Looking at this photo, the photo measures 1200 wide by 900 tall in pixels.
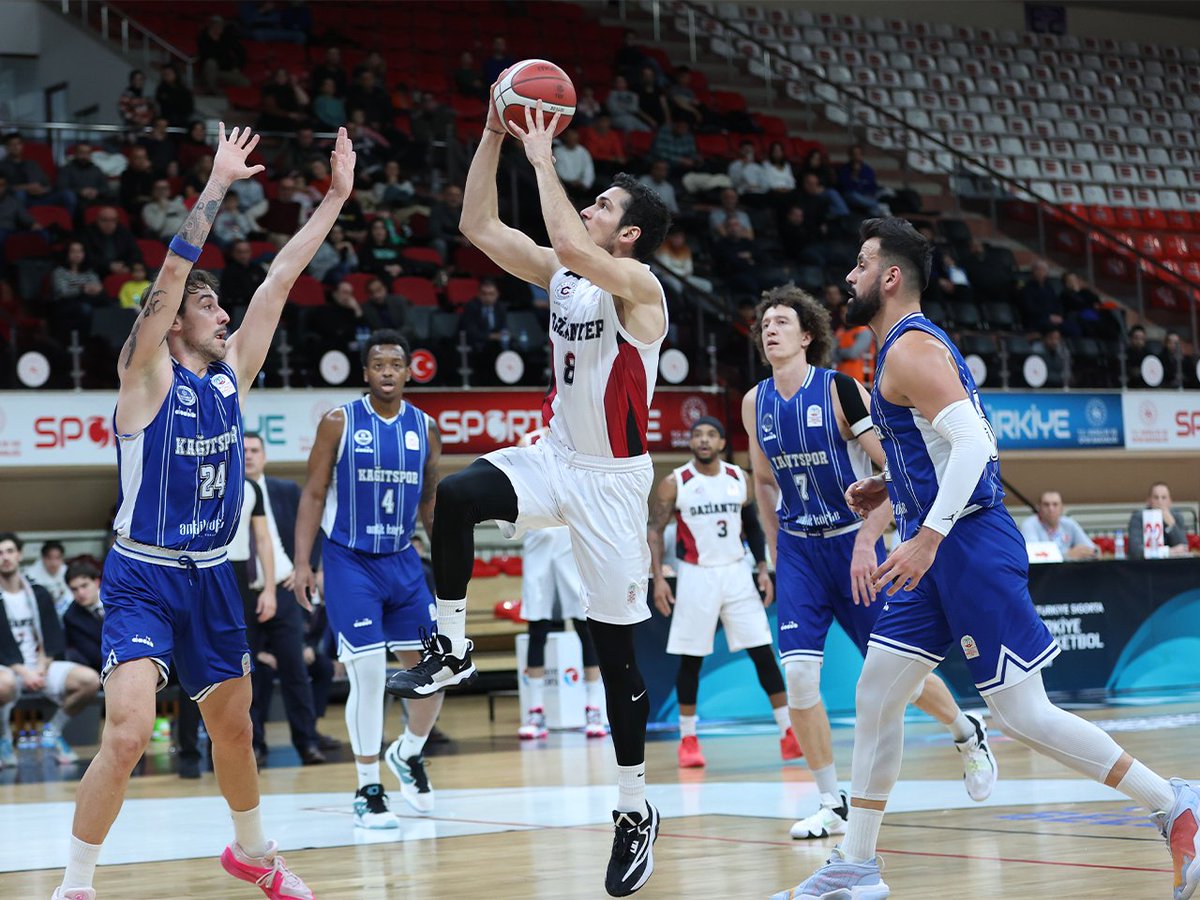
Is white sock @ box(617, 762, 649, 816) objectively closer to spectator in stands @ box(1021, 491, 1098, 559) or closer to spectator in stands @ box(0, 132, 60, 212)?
spectator in stands @ box(1021, 491, 1098, 559)

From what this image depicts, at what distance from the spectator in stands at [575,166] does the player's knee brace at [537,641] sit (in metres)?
6.34

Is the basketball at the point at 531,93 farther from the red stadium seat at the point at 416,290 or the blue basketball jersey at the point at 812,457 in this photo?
the red stadium seat at the point at 416,290

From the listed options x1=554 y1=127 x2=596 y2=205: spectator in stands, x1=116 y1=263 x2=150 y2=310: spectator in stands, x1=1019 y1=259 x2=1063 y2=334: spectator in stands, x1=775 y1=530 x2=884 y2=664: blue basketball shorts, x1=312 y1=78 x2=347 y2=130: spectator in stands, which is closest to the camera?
x1=775 y1=530 x2=884 y2=664: blue basketball shorts

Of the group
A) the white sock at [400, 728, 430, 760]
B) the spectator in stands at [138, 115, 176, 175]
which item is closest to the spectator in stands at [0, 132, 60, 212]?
the spectator in stands at [138, 115, 176, 175]

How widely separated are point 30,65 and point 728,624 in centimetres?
1406

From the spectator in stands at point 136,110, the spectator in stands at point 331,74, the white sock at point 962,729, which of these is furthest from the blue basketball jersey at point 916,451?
the spectator in stands at point 331,74

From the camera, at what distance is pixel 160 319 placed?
4621 mm

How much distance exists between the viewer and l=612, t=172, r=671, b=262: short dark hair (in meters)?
5.25

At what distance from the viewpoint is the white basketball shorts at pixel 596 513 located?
520 centimetres

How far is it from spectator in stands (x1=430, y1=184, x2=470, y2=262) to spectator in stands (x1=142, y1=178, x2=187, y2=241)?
2651mm

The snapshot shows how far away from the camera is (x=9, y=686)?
417 inches

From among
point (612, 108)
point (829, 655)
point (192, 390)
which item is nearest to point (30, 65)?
point (612, 108)

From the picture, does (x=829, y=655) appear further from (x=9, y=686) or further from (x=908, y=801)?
(x=9, y=686)

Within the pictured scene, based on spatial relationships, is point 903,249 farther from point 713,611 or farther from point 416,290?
point 416,290
